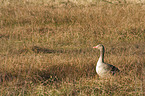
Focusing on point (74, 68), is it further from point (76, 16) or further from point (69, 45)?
point (76, 16)

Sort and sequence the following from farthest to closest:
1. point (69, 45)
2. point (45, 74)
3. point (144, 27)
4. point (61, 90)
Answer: point (144, 27) → point (69, 45) → point (45, 74) → point (61, 90)

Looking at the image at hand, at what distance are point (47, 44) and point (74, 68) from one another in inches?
132

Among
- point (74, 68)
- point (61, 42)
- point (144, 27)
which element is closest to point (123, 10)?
point (144, 27)

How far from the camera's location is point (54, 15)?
33.7ft

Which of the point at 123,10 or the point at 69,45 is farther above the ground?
the point at 123,10

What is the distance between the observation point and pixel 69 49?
722 cm

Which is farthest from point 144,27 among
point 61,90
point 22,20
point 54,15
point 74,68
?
point 61,90

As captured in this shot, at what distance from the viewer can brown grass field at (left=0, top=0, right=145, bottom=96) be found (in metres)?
3.89

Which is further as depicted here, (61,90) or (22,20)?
(22,20)

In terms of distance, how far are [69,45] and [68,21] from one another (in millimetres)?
2372

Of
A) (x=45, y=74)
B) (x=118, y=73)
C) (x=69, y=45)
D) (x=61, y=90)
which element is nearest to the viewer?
(x=61, y=90)

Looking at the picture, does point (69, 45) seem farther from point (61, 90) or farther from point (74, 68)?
point (61, 90)

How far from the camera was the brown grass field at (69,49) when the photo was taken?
12.8ft

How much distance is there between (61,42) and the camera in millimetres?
8148
